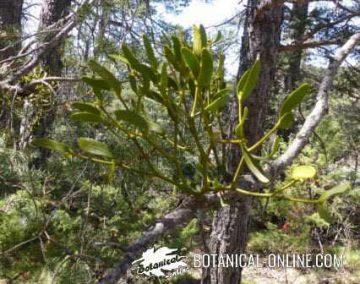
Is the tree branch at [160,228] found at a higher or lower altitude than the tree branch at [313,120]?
lower

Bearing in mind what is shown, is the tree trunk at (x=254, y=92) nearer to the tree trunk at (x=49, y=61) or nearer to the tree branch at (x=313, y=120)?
the tree branch at (x=313, y=120)

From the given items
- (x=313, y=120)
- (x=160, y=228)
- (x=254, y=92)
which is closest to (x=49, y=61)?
(x=254, y=92)

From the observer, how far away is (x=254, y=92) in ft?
Result: 3.41

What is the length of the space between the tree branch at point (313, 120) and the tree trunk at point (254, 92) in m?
0.16

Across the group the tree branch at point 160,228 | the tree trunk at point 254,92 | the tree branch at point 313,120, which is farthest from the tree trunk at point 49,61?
the tree branch at point 160,228

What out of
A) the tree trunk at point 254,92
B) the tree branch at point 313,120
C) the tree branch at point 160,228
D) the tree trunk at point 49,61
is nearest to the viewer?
the tree branch at point 160,228

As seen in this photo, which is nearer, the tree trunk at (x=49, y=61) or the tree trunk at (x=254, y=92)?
the tree trunk at (x=254, y=92)

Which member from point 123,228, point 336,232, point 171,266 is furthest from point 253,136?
point 336,232

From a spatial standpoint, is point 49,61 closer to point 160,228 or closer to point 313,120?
point 313,120

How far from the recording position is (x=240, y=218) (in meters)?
1.12

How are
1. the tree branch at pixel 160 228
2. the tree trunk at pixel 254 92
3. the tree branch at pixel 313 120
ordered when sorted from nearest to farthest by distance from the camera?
the tree branch at pixel 160 228 < the tree branch at pixel 313 120 < the tree trunk at pixel 254 92

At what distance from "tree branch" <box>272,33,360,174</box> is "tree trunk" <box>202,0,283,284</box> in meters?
0.16

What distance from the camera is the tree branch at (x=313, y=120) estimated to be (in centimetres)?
75

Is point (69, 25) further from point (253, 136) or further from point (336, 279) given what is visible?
point (336, 279)
